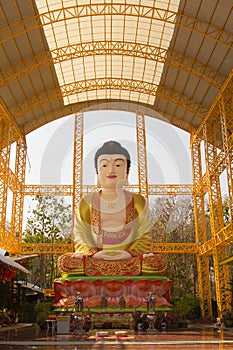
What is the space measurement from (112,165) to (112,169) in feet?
0.58

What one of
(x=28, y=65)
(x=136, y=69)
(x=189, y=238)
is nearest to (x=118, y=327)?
(x=28, y=65)

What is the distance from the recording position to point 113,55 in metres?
23.6

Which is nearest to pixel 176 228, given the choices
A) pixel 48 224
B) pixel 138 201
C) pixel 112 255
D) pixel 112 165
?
pixel 48 224

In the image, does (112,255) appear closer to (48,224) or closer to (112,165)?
(112,165)

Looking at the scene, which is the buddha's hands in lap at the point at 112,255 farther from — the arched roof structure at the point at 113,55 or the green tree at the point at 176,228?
the green tree at the point at 176,228

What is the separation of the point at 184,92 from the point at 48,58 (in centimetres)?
763

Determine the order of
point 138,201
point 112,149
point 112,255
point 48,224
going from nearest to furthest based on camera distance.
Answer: point 112,255, point 138,201, point 112,149, point 48,224

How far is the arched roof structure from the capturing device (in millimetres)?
18719

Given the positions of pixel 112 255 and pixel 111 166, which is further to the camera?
pixel 111 166

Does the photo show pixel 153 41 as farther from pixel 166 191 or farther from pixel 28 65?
pixel 166 191

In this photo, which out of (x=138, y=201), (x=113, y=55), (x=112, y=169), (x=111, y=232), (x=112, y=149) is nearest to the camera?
(x=111, y=232)

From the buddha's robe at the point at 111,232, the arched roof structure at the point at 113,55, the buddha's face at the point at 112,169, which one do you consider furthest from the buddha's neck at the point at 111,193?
the arched roof structure at the point at 113,55

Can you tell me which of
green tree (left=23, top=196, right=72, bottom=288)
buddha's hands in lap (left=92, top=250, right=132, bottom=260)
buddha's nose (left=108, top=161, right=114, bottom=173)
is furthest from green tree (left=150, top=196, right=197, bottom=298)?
buddha's hands in lap (left=92, top=250, right=132, bottom=260)

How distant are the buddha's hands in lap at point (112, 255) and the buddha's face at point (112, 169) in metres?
3.33
